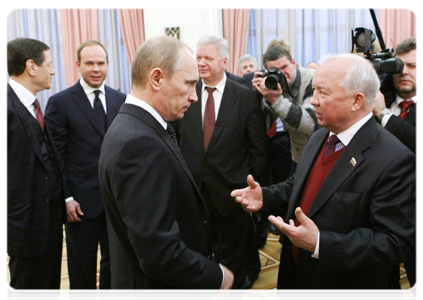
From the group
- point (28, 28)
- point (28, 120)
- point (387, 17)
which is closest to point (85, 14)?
point (28, 28)

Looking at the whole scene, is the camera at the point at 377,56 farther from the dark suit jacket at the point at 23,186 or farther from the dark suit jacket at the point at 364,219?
the dark suit jacket at the point at 23,186

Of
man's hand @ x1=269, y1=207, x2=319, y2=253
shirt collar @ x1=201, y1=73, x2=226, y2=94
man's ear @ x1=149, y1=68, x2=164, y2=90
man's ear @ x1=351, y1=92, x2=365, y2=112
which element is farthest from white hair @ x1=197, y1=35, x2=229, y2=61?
man's hand @ x1=269, y1=207, x2=319, y2=253

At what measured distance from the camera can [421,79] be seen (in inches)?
80.5

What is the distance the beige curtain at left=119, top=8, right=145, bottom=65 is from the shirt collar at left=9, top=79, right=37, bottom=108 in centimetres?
489

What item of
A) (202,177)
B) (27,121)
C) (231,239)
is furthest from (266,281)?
(27,121)

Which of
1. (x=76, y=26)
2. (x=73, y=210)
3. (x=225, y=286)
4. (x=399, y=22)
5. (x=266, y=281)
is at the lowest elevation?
(x=266, y=281)

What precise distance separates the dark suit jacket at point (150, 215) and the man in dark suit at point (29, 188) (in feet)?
2.82

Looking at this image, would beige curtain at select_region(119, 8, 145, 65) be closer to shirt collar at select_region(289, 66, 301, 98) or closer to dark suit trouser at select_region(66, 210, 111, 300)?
shirt collar at select_region(289, 66, 301, 98)

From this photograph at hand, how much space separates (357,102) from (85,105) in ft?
5.51

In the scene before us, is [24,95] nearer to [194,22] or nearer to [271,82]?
[271,82]

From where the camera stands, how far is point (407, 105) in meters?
2.14

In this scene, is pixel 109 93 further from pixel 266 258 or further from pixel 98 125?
Answer: pixel 266 258
